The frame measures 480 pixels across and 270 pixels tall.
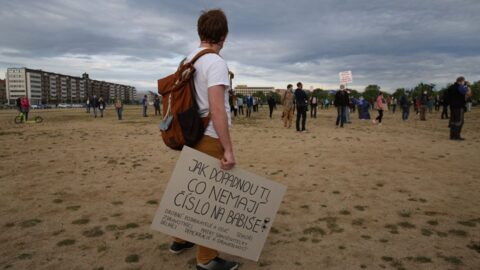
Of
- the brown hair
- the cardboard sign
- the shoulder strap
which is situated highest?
the brown hair

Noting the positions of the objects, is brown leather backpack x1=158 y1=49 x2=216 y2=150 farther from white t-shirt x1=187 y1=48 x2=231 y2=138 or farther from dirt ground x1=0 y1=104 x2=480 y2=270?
dirt ground x1=0 y1=104 x2=480 y2=270

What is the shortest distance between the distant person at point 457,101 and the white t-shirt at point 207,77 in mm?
10627

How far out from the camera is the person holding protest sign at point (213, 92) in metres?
2.40

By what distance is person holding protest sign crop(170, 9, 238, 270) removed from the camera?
2398mm

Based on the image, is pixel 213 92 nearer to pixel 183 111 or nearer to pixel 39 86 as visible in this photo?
pixel 183 111

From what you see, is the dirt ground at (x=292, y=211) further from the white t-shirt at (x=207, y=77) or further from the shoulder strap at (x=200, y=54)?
the shoulder strap at (x=200, y=54)

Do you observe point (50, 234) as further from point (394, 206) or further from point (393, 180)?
point (393, 180)

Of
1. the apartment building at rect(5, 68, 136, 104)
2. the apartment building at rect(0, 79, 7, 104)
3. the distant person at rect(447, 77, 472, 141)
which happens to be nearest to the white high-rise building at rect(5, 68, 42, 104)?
the apartment building at rect(5, 68, 136, 104)

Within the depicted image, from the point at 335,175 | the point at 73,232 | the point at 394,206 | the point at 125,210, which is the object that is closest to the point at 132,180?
the point at 125,210

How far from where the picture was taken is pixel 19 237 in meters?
3.56

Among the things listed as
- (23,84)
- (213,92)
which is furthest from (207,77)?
(23,84)

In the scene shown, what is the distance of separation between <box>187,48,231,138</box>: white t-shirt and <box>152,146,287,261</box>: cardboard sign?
0.99 ft

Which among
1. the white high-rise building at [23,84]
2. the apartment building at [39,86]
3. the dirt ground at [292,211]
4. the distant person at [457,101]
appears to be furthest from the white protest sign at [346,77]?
the white high-rise building at [23,84]

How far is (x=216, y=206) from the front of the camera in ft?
8.80
